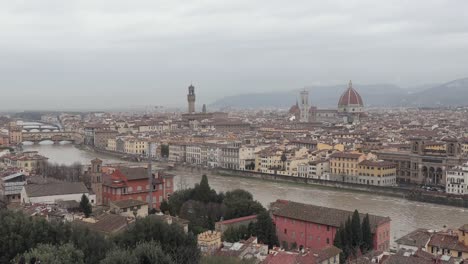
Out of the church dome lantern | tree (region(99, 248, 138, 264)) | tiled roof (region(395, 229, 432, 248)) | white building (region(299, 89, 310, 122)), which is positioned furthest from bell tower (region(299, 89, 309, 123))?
tree (region(99, 248, 138, 264))

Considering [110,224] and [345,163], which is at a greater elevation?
[110,224]

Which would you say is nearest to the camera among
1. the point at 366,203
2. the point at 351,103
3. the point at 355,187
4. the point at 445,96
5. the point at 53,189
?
the point at 53,189

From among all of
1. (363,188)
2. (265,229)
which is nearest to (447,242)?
(265,229)

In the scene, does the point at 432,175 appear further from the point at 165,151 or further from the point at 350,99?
the point at 350,99

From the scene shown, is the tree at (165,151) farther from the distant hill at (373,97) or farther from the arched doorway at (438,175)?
the distant hill at (373,97)

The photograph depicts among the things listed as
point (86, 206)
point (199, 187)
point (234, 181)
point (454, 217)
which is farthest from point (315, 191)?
point (86, 206)

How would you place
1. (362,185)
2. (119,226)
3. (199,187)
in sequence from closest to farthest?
(119,226), (199,187), (362,185)

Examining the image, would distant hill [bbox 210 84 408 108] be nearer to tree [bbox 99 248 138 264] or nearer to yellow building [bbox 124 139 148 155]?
yellow building [bbox 124 139 148 155]

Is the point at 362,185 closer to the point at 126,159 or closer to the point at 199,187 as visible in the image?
the point at 199,187
